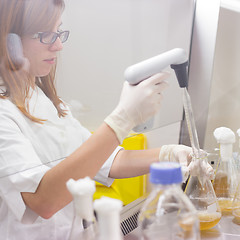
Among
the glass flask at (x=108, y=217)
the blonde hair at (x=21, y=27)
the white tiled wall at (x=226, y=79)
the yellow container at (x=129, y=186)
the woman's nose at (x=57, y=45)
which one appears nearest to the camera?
the glass flask at (x=108, y=217)

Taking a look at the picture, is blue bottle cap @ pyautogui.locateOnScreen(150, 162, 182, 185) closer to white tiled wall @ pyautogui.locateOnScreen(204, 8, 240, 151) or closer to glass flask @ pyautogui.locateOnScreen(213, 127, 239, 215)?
glass flask @ pyautogui.locateOnScreen(213, 127, 239, 215)

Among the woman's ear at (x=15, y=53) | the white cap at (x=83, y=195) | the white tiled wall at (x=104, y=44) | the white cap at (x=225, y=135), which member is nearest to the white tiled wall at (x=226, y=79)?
the white tiled wall at (x=104, y=44)

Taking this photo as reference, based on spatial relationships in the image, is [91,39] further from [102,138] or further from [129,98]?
[102,138]

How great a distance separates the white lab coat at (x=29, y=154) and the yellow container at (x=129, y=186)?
0.80 meters

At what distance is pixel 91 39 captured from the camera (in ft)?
3.97

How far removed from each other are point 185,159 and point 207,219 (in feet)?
1.02

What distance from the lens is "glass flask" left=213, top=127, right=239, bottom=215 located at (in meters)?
1.30

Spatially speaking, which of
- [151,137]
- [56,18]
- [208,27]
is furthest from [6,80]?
[151,137]

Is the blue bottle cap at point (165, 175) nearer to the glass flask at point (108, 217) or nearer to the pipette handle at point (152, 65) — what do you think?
the glass flask at point (108, 217)

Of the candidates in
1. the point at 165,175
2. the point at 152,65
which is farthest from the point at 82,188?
the point at 152,65

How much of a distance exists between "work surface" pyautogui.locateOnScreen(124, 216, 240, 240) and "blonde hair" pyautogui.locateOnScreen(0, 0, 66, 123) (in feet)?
1.71

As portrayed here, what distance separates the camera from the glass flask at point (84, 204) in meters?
Result: 0.69

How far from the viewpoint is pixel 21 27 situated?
3.19ft

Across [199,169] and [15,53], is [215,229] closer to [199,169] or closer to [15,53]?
[199,169]
